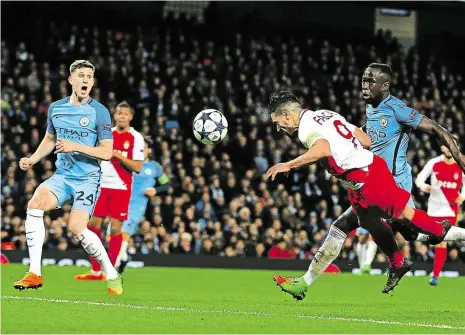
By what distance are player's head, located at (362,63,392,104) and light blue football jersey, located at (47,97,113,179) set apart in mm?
2863

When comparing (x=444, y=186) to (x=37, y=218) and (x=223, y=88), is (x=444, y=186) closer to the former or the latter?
(x=37, y=218)

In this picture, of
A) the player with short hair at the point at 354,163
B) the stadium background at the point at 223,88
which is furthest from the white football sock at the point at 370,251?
the player with short hair at the point at 354,163

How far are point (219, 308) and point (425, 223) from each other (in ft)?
7.26

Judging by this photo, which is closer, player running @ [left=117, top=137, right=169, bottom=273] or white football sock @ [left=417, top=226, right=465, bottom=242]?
white football sock @ [left=417, top=226, right=465, bottom=242]

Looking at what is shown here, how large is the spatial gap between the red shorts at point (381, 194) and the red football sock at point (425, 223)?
194 millimetres

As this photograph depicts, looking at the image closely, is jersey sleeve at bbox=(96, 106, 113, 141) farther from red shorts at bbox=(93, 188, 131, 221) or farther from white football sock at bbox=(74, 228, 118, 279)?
red shorts at bbox=(93, 188, 131, 221)

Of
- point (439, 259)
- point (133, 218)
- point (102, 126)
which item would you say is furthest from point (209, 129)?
point (439, 259)

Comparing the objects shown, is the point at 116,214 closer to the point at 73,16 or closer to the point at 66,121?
the point at 66,121

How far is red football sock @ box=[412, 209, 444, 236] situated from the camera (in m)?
9.86

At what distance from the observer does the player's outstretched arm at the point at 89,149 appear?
32.3 ft

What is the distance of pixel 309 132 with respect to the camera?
923cm

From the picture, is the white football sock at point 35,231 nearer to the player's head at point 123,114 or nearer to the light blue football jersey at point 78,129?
the light blue football jersey at point 78,129

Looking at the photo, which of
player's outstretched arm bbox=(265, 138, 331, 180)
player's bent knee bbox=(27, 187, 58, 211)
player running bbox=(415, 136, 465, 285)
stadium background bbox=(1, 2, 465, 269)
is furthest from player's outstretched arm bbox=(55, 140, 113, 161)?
stadium background bbox=(1, 2, 465, 269)

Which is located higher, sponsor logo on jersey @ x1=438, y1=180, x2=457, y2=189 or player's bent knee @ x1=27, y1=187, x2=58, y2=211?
player's bent knee @ x1=27, y1=187, x2=58, y2=211
